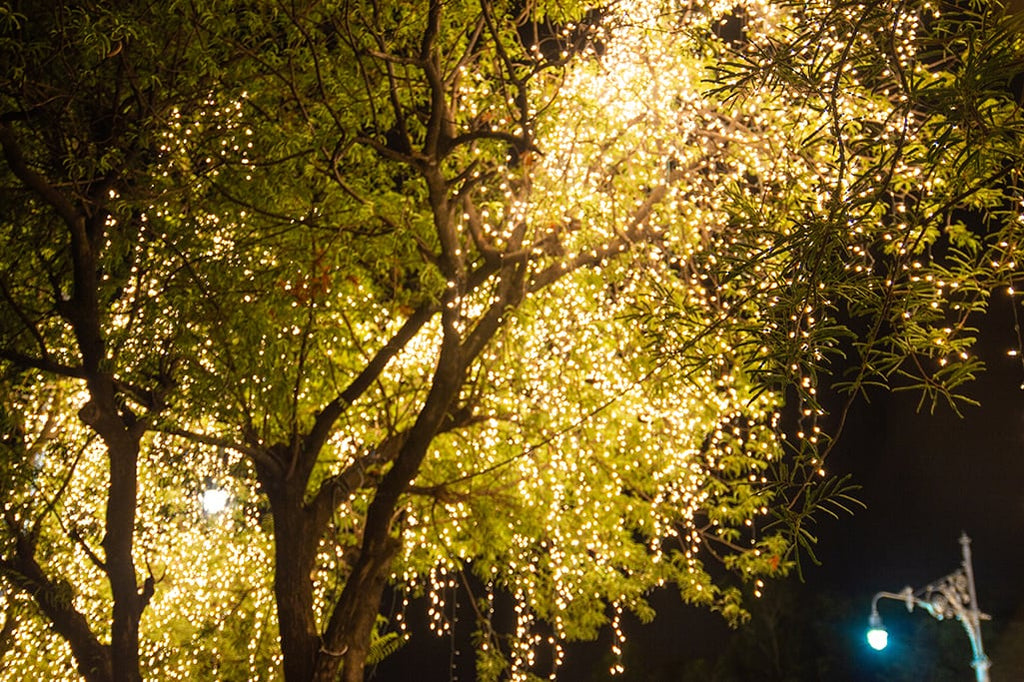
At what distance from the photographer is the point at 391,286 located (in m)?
6.92

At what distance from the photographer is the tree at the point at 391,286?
4.73 meters

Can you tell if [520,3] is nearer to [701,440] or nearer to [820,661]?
[701,440]

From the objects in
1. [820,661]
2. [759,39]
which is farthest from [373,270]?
[820,661]

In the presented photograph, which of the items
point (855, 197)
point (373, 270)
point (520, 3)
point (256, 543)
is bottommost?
point (855, 197)

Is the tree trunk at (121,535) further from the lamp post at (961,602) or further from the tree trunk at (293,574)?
the lamp post at (961,602)

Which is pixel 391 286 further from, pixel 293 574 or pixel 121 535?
pixel 121 535

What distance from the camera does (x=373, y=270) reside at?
6.49 m

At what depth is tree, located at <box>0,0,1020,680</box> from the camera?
473 cm

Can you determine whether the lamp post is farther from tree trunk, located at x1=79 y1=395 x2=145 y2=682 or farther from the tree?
tree trunk, located at x1=79 y1=395 x2=145 y2=682

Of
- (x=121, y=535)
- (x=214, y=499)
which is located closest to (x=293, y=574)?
(x=121, y=535)

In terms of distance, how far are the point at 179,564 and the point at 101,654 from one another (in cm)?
404

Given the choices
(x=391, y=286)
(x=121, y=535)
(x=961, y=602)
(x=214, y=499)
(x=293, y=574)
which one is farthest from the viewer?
(x=961, y=602)

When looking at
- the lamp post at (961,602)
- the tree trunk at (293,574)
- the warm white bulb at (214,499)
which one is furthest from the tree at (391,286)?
the lamp post at (961,602)

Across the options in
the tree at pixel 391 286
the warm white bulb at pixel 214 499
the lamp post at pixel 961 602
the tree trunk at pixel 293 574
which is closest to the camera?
the tree at pixel 391 286
